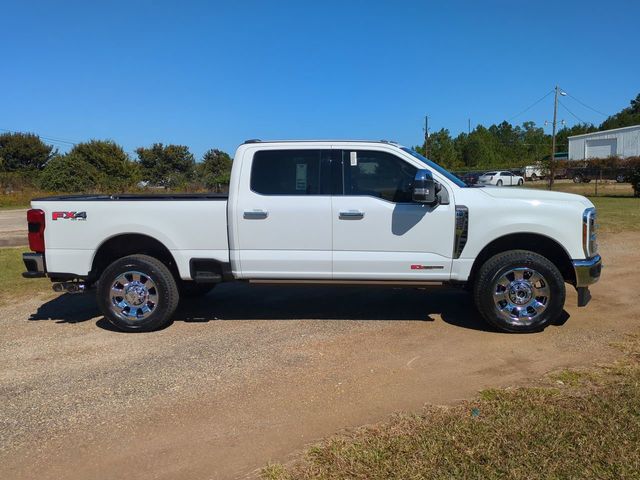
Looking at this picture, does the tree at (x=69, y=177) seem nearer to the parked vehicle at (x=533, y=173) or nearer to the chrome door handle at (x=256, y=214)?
the chrome door handle at (x=256, y=214)

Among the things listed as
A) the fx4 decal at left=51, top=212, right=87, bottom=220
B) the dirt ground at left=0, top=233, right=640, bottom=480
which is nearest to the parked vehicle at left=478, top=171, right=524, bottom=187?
the dirt ground at left=0, top=233, right=640, bottom=480

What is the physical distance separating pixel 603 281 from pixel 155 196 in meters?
6.46

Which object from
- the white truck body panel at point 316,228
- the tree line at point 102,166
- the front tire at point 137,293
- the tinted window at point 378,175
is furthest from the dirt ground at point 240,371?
the tree line at point 102,166

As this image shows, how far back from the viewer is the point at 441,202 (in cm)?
557

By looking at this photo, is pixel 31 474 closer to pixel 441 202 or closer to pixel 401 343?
pixel 401 343

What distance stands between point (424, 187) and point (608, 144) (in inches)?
2835

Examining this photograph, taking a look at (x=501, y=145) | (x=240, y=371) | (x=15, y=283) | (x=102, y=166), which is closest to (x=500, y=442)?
(x=240, y=371)

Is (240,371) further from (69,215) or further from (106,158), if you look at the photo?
(106,158)

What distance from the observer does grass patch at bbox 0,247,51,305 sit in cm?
802

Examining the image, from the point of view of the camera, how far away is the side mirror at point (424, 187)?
5.29 metres

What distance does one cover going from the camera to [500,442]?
3295 millimetres

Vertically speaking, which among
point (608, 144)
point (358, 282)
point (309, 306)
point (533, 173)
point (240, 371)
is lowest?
point (240, 371)

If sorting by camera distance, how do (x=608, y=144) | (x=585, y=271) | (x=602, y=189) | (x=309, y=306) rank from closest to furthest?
(x=585, y=271) < (x=309, y=306) < (x=602, y=189) < (x=608, y=144)

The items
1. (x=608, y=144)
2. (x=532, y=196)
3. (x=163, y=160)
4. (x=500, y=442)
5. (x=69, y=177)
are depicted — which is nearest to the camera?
(x=500, y=442)
